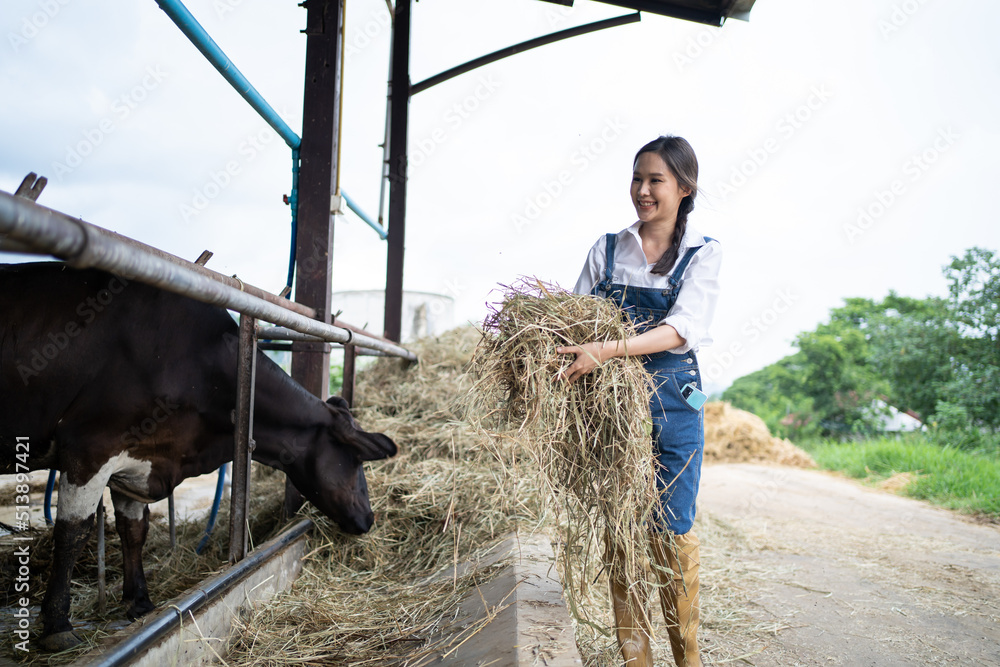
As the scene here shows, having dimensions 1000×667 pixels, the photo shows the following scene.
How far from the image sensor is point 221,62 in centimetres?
274

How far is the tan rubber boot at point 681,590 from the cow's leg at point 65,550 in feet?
6.49

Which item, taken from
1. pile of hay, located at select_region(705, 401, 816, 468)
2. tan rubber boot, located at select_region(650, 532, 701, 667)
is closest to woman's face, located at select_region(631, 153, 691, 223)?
tan rubber boot, located at select_region(650, 532, 701, 667)

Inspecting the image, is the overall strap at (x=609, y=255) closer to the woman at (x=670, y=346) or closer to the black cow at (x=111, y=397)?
the woman at (x=670, y=346)

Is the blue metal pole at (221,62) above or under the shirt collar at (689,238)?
above

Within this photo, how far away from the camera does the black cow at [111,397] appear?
224 centimetres

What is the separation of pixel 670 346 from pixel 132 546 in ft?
7.60

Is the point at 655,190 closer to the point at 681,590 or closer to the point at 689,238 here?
the point at 689,238

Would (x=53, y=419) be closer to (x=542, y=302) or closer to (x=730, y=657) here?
(x=542, y=302)

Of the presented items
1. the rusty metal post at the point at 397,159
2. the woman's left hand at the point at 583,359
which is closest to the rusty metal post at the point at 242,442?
the woman's left hand at the point at 583,359

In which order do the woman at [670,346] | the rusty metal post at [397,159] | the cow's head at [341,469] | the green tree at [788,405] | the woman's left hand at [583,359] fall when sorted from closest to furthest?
1. the woman's left hand at [583,359]
2. the woman at [670,346]
3. the cow's head at [341,469]
4. the rusty metal post at [397,159]
5. the green tree at [788,405]

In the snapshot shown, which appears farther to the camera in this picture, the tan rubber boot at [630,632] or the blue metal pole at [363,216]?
the blue metal pole at [363,216]

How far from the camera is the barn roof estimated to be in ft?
14.1

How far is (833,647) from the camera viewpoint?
8.68ft

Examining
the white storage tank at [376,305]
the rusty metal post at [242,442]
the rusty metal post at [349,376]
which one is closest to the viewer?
the rusty metal post at [242,442]
